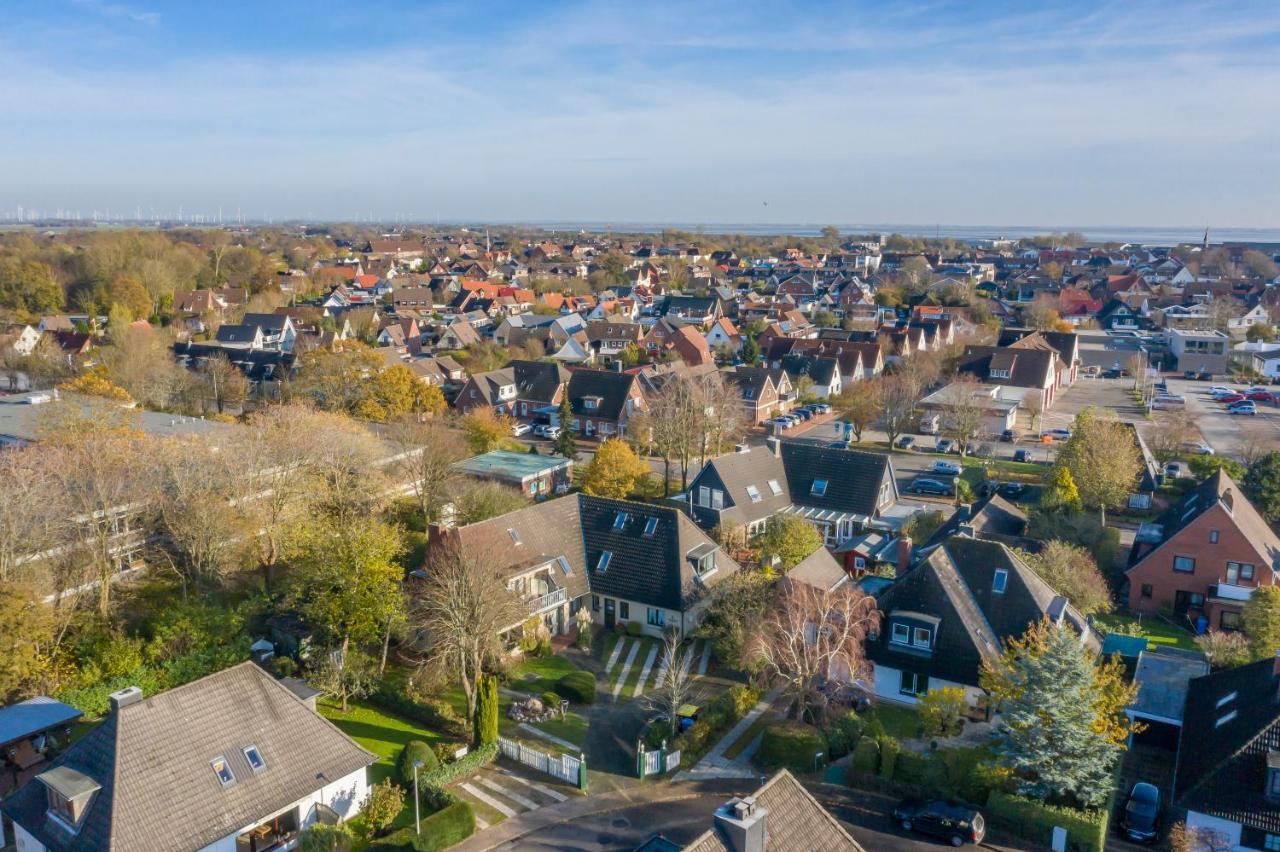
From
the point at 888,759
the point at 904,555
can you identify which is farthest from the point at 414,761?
the point at 904,555

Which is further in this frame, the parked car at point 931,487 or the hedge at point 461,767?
the parked car at point 931,487

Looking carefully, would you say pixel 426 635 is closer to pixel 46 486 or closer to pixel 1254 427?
pixel 46 486

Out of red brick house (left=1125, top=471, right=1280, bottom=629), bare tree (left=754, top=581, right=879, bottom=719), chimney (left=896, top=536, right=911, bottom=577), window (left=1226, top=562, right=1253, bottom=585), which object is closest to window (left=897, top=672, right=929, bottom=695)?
bare tree (left=754, top=581, right=879, bottom=719)

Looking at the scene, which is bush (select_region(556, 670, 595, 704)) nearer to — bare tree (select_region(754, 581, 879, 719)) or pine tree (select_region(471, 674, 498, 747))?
pine tree (select_region(471, 674, 498, 747))

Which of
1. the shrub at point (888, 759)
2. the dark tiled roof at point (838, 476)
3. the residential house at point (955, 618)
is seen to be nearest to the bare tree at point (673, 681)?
the shrub at point (888, 759)

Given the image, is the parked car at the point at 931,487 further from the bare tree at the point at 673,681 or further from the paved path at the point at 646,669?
the paved path at the point at 646,669

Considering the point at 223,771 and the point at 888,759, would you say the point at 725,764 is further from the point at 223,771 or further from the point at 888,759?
the point at 223,771
